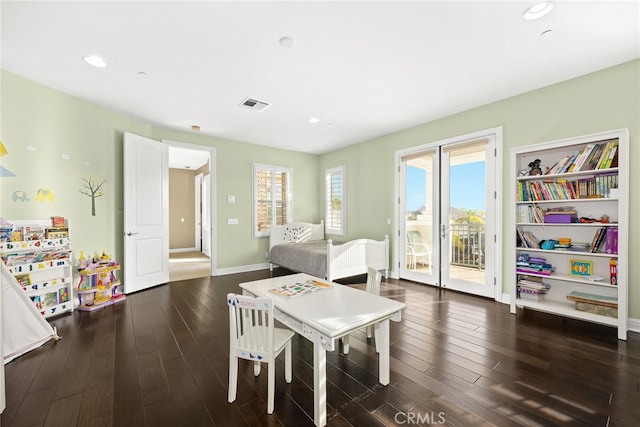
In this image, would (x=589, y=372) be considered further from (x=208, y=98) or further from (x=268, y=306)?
(x=208, y=98)

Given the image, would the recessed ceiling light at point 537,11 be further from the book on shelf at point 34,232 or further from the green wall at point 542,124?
the book on shelf at point 34,232

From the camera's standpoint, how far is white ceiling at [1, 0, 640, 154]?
201cm

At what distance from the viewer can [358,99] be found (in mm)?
3545

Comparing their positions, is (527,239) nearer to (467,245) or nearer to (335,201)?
(467,245)

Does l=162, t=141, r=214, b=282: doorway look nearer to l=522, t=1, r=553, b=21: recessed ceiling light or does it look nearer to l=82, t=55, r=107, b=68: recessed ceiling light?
l=82, t=55, r=107, b=68: recessed ceiling light

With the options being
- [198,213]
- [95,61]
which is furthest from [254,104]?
[198,213]

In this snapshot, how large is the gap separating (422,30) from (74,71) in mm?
3501

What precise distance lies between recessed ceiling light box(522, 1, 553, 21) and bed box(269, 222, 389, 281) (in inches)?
124

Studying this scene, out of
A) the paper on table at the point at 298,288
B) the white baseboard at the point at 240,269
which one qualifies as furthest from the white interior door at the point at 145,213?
the paper on table at the point at 298,288

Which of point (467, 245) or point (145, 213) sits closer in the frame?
point (467, 245)

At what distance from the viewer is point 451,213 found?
13.7ft

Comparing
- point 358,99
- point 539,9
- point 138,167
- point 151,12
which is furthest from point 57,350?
point 539,9

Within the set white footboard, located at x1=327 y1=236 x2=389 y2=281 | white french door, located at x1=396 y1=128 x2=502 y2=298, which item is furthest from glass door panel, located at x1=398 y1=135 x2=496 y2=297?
white footboard, located at x1=327 y1=236 x2=389 y2=281

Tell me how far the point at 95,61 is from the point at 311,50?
7.05 ft
